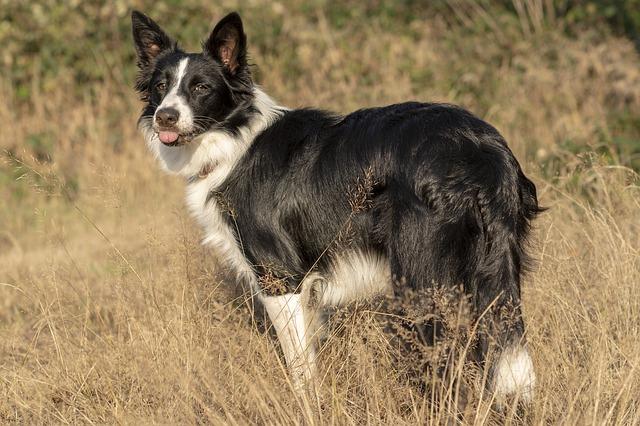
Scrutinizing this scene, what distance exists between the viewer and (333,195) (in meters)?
3.90

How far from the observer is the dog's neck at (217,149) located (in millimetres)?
4320

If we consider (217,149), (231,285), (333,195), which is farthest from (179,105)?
(231,285)

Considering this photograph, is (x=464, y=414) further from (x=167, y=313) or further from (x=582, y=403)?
(x=167, y=313)

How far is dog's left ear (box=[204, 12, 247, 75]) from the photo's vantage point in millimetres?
4336

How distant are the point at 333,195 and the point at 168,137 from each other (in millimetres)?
942

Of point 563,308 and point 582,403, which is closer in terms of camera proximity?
point 582,403

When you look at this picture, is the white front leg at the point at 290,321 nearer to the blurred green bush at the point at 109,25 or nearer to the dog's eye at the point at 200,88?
the dog's eye at the point at 200,88

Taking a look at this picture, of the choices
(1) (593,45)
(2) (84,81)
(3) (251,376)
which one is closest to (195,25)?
(2) (84,81)

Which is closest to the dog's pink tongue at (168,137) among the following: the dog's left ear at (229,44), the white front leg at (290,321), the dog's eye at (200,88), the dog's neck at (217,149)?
the dog's neck at (217,149)

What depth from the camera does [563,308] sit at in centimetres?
395

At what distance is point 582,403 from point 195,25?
26.8ft

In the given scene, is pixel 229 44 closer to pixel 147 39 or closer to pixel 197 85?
pixel 197 85

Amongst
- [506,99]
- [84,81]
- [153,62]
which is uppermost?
[153,62]

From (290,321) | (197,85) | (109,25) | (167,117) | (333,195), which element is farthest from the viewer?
(109,25)
